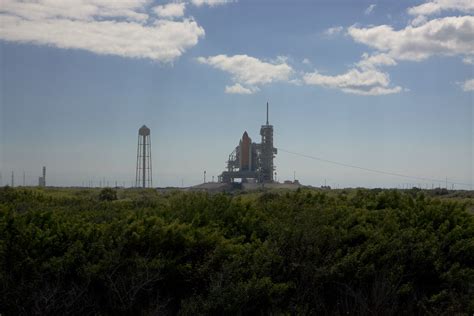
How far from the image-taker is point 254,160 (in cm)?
8769

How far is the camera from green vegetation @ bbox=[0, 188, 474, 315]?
6.65 meters

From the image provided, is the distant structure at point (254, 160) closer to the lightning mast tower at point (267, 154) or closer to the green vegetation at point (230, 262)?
the lightning mast tower at point (267, 154)

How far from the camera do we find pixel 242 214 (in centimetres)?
912

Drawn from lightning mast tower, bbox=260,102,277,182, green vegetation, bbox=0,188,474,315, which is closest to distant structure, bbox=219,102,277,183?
lightning mast tower, bbox=260,102,277,182

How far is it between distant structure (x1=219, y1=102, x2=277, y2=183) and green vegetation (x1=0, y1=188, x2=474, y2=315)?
250 ft

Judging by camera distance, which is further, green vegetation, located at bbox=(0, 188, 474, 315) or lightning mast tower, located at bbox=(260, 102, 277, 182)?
lightning mast tower, located at bbox=(260, 102, 277, 182)

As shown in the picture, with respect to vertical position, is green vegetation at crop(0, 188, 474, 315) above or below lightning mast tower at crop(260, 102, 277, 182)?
below

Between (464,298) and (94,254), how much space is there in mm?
4964

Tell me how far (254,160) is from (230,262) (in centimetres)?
8055

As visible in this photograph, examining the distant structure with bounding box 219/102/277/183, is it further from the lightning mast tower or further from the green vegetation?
the green vegetation

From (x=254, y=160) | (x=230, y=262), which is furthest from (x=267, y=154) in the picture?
(x=230, y=262)

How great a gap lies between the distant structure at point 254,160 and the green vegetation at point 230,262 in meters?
76.2

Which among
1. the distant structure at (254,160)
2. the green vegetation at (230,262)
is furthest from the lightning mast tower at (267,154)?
the green vegetation at (230,262)

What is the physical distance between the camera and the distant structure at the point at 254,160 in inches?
3374
